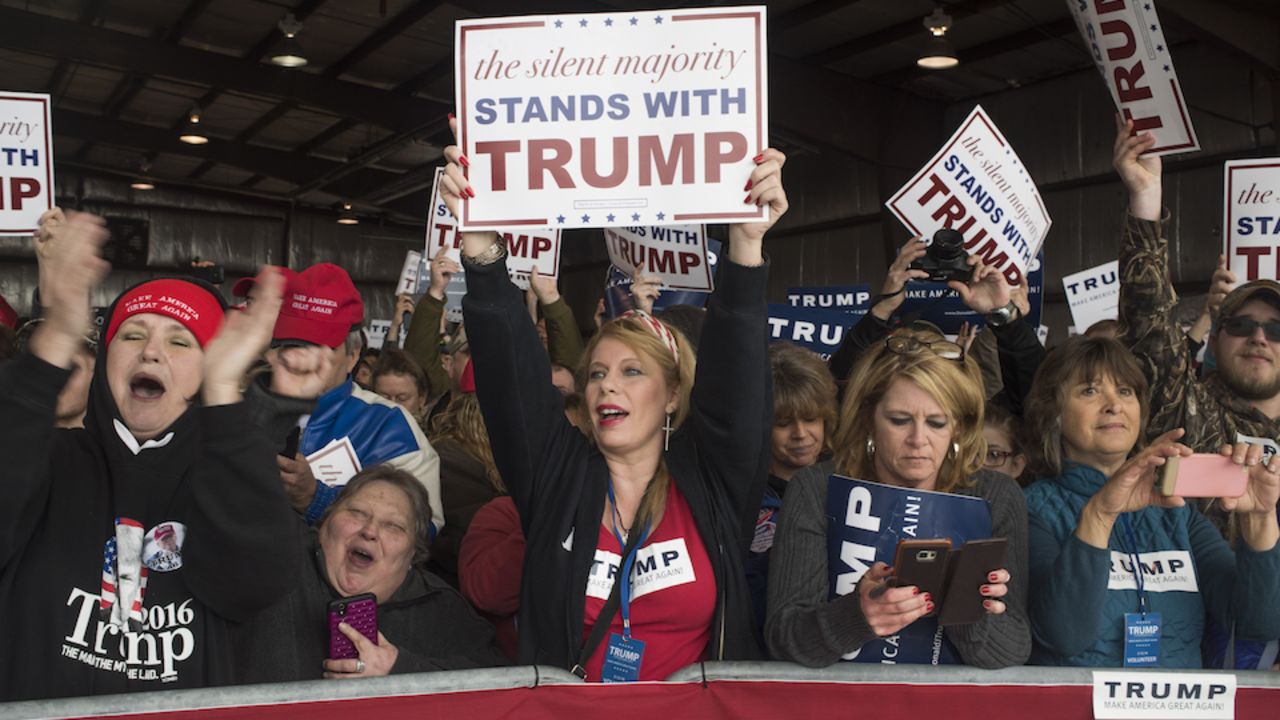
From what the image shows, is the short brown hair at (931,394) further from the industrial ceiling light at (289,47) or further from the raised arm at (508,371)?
the industrial ceiling light at (289,47)

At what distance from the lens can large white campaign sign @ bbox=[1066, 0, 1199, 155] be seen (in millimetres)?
4492

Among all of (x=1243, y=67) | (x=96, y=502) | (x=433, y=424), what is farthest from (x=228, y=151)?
(x=96, y=502)

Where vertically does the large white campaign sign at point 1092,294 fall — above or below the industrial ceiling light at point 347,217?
below

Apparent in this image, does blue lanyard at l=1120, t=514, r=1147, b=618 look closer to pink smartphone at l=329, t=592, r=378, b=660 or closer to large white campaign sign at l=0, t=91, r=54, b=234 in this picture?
pink smartphone at l=329, t=592, r=378, b=660

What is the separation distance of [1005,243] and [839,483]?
2487mm

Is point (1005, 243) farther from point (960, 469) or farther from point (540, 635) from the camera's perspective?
point (540, 635)

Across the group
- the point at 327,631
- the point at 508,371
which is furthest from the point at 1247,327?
the point at 327,631

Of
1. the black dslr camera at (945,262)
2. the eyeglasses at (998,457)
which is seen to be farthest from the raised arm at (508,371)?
the black dslr camera at (945,262)

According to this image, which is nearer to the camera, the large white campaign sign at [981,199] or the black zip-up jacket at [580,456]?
the black zip-up jacket at [580,456]

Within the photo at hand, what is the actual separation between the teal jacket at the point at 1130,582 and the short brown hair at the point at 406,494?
5.01 ft

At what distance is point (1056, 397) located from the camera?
3.01 m

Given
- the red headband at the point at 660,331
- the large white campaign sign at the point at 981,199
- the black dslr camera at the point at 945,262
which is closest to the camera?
the red headband at the point at 660,331

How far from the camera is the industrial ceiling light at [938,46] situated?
10539 mm

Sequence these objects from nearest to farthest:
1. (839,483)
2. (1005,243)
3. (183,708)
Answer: (183,708) → (839,483) → (1005,243)
